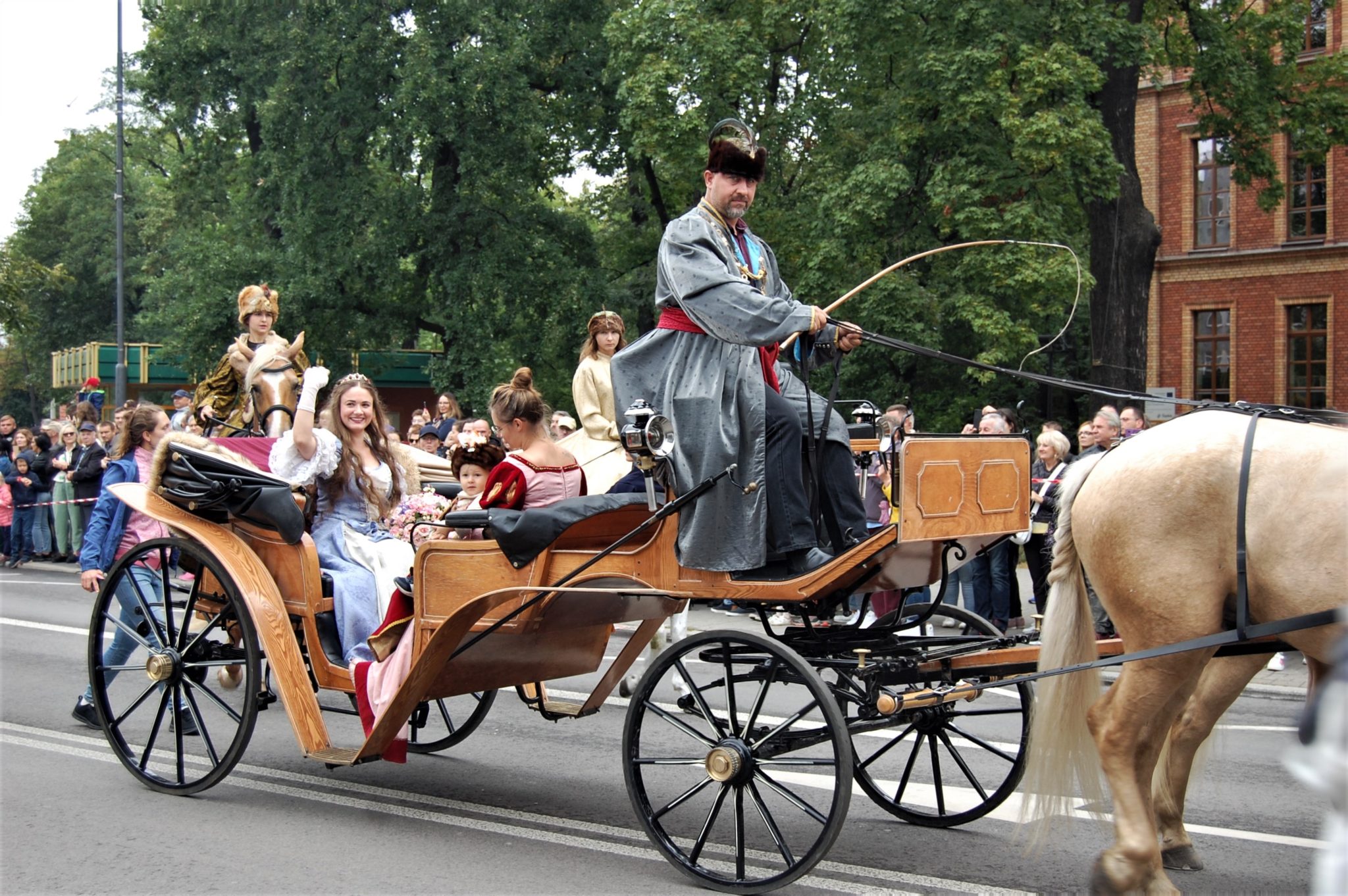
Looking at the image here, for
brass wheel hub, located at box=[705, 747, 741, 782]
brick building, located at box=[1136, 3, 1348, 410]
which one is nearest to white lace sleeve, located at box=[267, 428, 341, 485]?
brass wheel hub, located at box=[705, 747, 741, 782]

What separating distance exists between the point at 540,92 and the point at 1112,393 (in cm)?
2362

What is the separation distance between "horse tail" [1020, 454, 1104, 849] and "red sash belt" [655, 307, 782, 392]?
1215 mm

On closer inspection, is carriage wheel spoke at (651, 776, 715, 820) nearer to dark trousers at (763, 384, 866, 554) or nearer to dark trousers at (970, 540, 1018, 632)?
dark trousers at (763, 384, 866, 554)

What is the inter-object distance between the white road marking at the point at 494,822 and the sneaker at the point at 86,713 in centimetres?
21

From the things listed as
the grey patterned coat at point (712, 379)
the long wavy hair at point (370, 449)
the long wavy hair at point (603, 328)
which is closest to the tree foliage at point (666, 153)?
the long wavy hair at point (603, 328)

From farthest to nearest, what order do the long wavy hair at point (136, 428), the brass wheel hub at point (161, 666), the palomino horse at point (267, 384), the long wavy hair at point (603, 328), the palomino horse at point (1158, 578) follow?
the palomino horse at point (267, 384) → the long wavy hair at point (603, 328) → the long wavy hair at point (136, 428) → the brass wheel hub at point (161, 666) → the palomino horse at point (1158, 578)

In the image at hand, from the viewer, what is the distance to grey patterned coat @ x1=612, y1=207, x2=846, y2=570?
15.2ft

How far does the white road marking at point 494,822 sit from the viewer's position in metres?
4.49

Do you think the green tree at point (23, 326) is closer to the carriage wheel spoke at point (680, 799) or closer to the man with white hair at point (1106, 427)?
the man with white hair at point (1106, 427)

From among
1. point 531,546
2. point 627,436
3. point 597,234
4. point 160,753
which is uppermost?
point 597,234

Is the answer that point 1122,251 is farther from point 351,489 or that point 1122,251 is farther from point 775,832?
point 775,832

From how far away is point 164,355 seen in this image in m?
28.5

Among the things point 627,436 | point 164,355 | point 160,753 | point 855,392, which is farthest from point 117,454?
point 164,355

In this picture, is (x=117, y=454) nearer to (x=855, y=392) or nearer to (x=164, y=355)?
(x=855, y=392)
